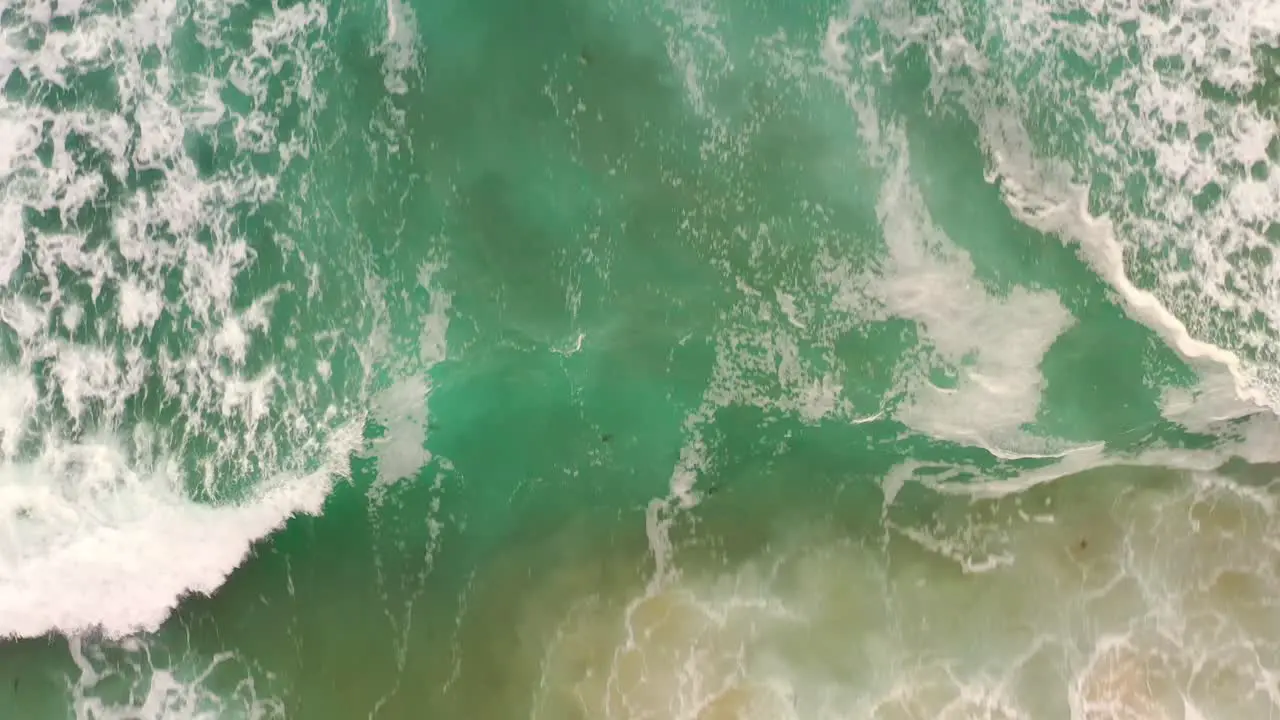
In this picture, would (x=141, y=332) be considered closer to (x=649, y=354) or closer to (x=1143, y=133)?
(x=649, y=354)

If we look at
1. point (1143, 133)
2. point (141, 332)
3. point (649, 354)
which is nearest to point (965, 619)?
point (649, 354)

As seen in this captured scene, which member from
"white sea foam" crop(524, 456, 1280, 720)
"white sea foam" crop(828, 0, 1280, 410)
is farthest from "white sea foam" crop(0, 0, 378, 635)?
"white sea foam" crop(828, 0, 1280, 410)

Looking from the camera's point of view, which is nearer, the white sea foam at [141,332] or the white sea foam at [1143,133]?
the white sea foam at [141,332]

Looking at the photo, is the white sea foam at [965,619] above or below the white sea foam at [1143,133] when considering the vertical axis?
below

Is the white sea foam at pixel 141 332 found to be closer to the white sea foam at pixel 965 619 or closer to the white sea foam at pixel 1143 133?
the white sea foam at pixel 965 619

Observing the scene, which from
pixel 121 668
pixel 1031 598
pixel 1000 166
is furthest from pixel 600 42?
pixel 121 668

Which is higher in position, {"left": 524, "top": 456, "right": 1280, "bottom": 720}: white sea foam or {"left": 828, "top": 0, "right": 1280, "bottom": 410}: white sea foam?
{"left": 828, "top": 0, "right": 1280, "bottom": 410}: white sea foam

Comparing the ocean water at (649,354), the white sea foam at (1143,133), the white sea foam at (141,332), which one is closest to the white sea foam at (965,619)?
the ocean water at (649,354)

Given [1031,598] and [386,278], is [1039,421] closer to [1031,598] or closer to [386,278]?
[1031,598]

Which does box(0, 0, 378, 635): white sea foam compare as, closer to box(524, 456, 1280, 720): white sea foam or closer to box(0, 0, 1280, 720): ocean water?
box(0, 0, 1280, 720): ocean water
